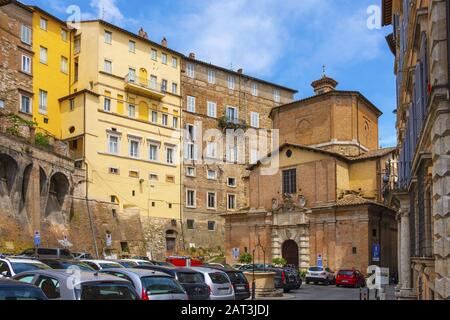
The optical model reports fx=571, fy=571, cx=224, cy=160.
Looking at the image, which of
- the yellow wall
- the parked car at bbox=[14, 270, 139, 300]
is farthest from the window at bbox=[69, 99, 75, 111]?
the parked car at bbox=[14, 270, 139, 300]

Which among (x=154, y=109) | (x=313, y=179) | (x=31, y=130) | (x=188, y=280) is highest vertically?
(x=154, y=109)

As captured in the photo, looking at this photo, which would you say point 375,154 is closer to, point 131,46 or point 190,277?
point 131,46

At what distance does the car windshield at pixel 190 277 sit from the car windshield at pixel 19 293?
8504 mm

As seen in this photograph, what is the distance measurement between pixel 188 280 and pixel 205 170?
4380cm

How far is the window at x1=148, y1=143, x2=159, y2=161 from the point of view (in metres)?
56.0

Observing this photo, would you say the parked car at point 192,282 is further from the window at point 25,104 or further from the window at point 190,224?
the window at point 190,224

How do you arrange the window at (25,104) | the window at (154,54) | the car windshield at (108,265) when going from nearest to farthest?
the car windshield at (108,265), the window at (25,104), the window at (154,54)

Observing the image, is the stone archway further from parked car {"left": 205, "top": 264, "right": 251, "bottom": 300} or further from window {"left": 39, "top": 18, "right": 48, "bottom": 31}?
window {"left": 39, "top": 18, "right": 48, "bottom": 31}

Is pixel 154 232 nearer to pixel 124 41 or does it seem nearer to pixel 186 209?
pixel 186 209

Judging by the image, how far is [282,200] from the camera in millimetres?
47469

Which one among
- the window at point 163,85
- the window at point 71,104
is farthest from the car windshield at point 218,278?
the window at point 163,85

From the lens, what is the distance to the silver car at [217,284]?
58.9ft

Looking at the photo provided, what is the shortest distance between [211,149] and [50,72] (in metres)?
20.7
